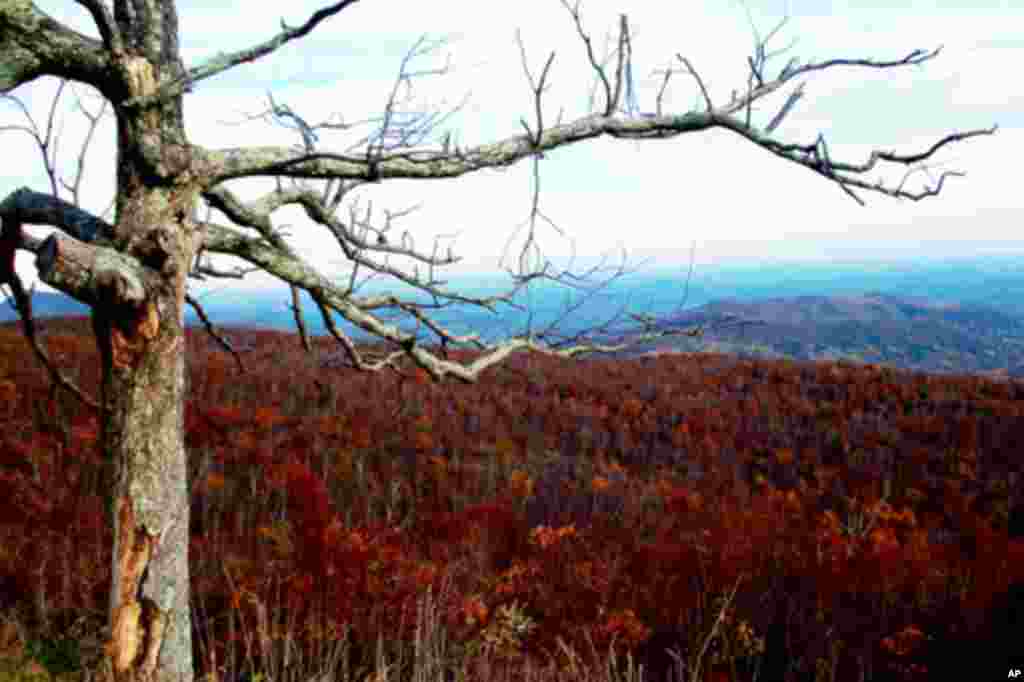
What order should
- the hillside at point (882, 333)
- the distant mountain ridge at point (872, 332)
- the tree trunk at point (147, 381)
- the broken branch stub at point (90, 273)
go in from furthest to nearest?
the hillside at point (882, 333)
the distant mountain ridge at point (872, 332)
the tree trunk at point (147, 381)
the broken branch stub at point (90, 273)

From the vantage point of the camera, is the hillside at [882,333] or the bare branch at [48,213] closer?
the bare branch at [48,213]

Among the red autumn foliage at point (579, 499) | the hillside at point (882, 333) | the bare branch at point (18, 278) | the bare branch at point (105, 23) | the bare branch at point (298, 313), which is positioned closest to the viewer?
the bare branch at point (105, 23)

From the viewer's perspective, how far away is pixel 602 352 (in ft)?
15.1

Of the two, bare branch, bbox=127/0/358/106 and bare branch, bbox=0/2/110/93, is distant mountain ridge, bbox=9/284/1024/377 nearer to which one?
bare branch, bbox=127/0/358/106

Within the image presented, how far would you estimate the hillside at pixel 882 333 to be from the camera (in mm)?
29692

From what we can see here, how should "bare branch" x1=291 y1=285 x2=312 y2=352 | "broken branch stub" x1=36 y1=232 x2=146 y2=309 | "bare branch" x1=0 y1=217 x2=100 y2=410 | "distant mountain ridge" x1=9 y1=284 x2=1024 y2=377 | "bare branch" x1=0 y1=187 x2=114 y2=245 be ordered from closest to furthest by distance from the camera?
"broken branch stub" x1=36 y1=232 x2=146 y2=309 < "bare branch" x1=0 y1=187 x2=114 y2=245 < "bare branch" x1=0 y1=217 x2=100 y2=410 < "bare branch" x1=291 y1=285 x2=312 y2=352 < "distant mountain ridge" x1=9 y1=284 x2=1024 y2=377

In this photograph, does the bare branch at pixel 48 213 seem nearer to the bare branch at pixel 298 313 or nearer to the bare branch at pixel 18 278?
the bare branch at pixel 18 278

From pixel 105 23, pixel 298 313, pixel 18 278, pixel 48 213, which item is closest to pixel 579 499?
pixel 298 313

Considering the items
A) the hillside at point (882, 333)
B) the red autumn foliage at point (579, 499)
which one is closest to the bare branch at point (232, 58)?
the hillside at point (882, 333)

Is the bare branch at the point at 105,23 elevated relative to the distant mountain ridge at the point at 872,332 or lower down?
elevated

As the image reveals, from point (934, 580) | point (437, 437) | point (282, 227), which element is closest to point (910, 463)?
point (934, 580)

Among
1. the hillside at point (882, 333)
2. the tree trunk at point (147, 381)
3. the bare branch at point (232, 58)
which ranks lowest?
the hillside at point (882, 333)

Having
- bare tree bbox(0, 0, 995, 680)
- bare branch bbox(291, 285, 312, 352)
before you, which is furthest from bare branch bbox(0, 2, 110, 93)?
bare branch bbox(291, 285, 312, 352)

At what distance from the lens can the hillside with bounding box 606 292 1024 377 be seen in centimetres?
2969
